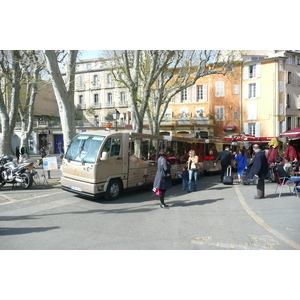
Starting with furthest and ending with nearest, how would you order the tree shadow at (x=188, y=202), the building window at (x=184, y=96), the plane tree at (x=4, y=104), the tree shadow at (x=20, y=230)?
the building window at (x=184, y=96)
the plane tree at (x=4, y=104)
the tree shadow at (x=188, y=202)
the tree shadow at (x=20, y=230)

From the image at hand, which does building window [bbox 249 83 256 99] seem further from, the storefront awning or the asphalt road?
the asphalt road

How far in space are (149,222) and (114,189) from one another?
2858 mm

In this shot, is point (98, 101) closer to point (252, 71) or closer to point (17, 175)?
point (252, 71)

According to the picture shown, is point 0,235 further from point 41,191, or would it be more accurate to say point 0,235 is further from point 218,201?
point 218,201

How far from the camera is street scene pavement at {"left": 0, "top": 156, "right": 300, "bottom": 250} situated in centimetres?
485

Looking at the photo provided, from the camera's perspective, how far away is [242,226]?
586cm

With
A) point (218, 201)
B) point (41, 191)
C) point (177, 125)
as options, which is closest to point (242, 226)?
point (218, 201)

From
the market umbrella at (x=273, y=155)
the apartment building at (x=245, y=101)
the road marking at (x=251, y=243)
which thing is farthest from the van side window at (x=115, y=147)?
the apartment building at (x=245, y=101)

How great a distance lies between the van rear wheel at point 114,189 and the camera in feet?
27.9

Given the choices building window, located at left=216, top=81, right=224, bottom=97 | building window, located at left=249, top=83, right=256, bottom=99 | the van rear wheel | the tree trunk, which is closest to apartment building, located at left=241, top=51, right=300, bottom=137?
building window, located at left=249, top=83, right=256, bottom=99

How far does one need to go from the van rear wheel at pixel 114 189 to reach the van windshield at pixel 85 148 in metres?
1.02

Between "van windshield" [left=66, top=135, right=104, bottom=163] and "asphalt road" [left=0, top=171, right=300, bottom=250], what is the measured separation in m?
1.33

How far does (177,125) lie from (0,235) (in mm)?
31988

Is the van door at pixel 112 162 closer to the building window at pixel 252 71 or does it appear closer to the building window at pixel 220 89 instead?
the building window at pixel 220 89
